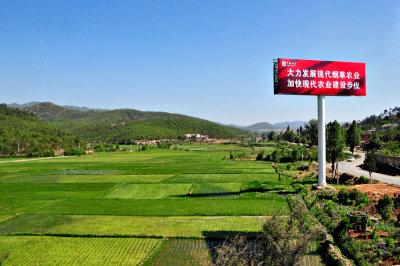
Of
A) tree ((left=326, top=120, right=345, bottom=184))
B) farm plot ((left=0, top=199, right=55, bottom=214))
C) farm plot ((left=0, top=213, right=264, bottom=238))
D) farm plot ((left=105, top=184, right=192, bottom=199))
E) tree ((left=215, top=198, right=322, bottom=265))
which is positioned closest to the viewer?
tree ((left=215, top=198, right=322, bottom=265))

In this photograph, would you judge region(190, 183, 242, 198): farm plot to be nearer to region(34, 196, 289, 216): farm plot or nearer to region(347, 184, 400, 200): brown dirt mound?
region(34, 196, 289, 216): farm plot

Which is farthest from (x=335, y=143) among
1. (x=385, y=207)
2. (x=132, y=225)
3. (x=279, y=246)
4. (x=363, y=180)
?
(x=279, y=246)

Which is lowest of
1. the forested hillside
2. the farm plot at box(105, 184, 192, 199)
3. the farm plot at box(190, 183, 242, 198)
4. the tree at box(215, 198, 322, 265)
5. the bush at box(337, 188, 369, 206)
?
the farm plot at box(105, 184, 192, 199)

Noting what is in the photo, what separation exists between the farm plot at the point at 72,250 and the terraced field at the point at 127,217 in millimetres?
62

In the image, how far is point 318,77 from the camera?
32188 mm

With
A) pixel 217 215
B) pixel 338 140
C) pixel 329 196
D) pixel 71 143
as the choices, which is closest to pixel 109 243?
pixel 217 215

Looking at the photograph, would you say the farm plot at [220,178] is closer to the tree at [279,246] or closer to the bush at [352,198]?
the bush at [352,198]

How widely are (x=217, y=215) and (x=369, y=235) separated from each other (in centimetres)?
1270

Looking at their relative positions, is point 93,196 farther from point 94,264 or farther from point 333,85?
point 333,85

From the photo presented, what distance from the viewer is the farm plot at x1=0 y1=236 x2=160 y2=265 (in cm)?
1759

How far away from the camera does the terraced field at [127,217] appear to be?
18.7 m

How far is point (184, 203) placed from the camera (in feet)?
102

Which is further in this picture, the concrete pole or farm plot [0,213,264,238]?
the concrete pole

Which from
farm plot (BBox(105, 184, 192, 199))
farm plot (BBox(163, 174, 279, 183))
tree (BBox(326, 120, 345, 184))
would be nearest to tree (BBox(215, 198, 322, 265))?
farm plot (BBox(105, 184, 192, 199))
